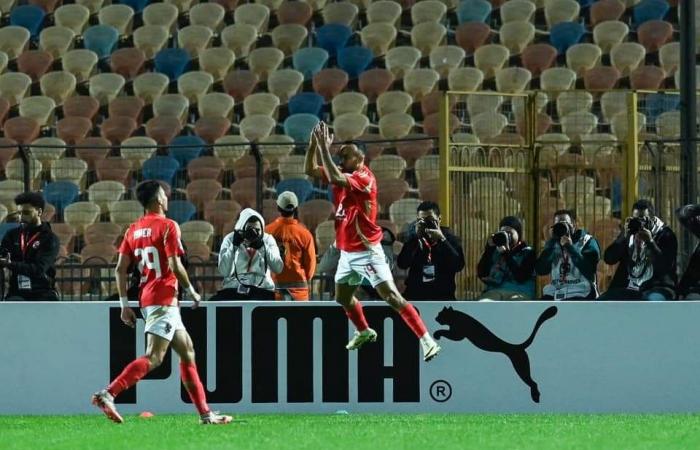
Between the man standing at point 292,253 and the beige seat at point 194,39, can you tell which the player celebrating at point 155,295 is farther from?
the beige seat at point 194,39

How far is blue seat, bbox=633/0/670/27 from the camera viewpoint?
23.5 m

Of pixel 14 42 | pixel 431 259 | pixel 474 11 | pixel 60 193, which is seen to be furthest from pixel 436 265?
pixel 14 42

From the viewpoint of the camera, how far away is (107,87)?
2439 centimetres

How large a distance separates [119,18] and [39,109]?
8.85 feet

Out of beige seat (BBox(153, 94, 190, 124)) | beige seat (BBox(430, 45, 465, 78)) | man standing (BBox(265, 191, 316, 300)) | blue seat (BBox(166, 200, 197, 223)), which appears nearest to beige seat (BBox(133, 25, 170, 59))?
beige seat (BBox(153, 94, 190, 124))

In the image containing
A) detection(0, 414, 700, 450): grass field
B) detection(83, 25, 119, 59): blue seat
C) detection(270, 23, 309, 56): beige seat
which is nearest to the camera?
detection(0, 414, 700, 450): grass field

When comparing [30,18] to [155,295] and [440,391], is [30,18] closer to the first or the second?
[440,391]

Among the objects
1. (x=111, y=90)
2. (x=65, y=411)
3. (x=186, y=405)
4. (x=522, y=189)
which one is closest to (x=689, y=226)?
(x=522, y=189)

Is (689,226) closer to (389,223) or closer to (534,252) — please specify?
(534,252)

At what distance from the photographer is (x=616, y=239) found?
1487cm

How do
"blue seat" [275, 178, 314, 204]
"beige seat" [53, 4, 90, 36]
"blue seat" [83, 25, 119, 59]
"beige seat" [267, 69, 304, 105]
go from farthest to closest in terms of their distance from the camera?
1. "beige seat" [53, 4, 90, 36]
2. "blue seat" [83, 25, 119, 59]
3. "beige seat" [267, 69, 304, 105]
4. "blue seat" [275, 178, 314, 204]

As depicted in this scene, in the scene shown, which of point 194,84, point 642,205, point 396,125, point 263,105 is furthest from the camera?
point 194,84

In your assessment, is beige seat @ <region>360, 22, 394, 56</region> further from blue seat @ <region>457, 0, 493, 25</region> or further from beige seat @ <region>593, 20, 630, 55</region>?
beige seat @ <region>593, 20, 630, 55</region>

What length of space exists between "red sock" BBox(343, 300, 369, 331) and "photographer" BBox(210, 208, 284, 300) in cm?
150
